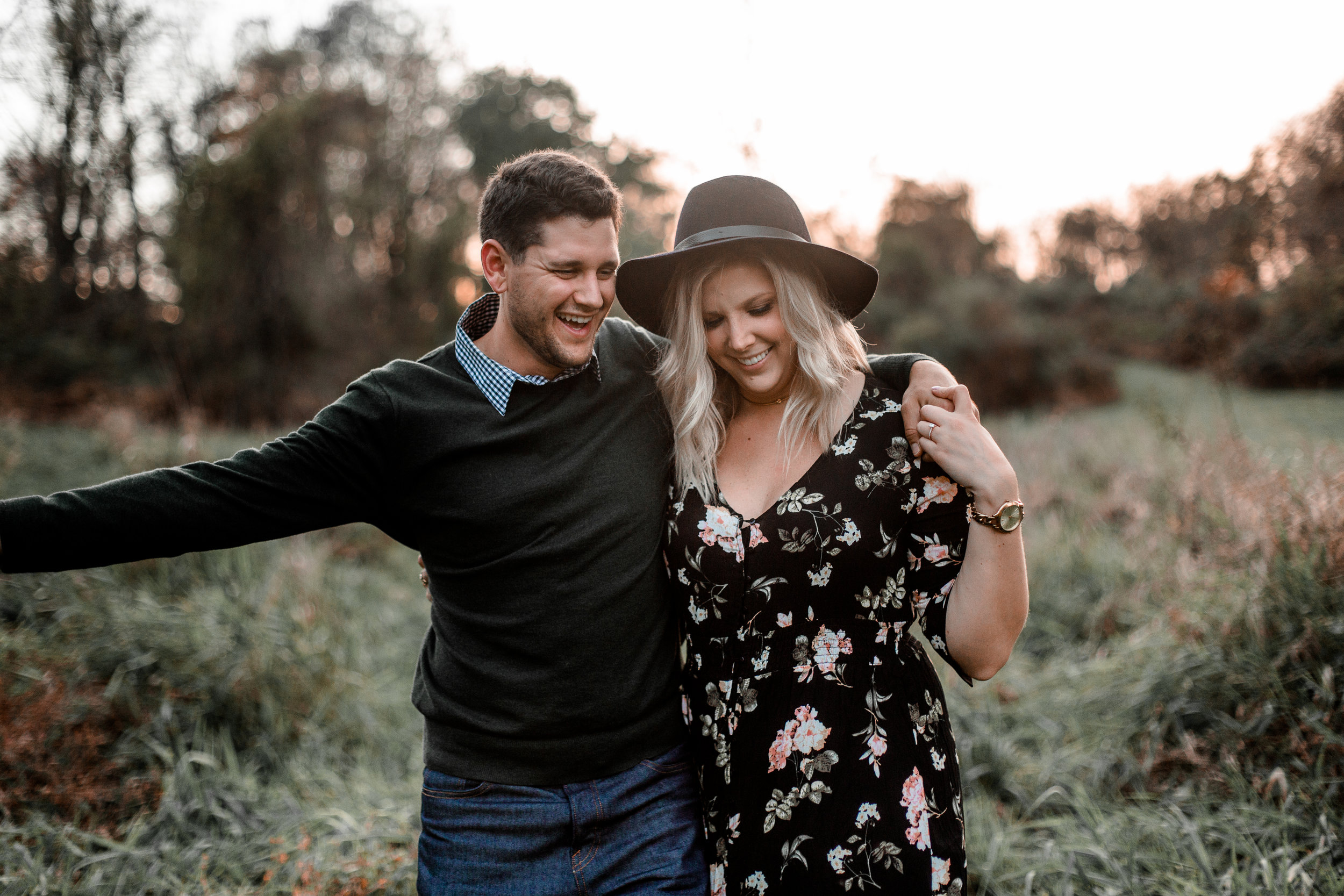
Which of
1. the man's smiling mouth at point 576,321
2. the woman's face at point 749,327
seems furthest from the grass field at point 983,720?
the man's smiling mouth at point 576,321

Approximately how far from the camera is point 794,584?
187cm

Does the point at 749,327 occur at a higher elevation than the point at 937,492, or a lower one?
higher

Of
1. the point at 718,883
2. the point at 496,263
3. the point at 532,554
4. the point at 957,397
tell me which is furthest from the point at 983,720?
the point at 496,263

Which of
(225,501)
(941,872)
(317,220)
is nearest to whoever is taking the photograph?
(225,501)

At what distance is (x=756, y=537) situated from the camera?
1896 millimetres

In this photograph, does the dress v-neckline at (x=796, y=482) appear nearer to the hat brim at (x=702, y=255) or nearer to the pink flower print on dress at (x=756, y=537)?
the pink flower print on dress at (x=756, y=537)

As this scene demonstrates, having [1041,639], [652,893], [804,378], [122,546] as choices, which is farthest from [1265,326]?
[122,546]

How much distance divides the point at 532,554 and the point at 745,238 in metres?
0.99

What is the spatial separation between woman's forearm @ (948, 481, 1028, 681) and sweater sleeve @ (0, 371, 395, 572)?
1467mm

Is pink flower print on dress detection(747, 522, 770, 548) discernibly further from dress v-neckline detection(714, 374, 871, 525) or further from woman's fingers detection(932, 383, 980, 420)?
woman's fingers detection(932, 383, 980, 420)

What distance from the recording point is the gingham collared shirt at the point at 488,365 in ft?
6.49

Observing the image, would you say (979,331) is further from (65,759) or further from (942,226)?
(65,759)

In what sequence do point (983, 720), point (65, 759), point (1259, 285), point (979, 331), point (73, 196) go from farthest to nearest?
point (979, 331) → point (1259, 285) → point (73, 196) → point (983, 720) → point (65, 759)

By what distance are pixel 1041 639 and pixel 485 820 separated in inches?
154
